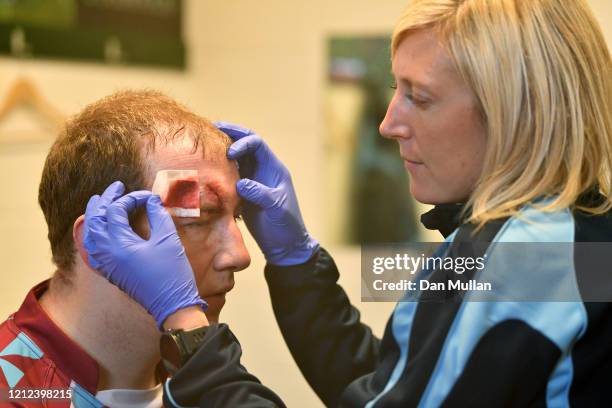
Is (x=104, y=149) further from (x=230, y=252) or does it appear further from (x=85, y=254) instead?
(x=230, y=252)

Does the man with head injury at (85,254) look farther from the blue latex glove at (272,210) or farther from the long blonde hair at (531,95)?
the long blonde hair at (531,95)

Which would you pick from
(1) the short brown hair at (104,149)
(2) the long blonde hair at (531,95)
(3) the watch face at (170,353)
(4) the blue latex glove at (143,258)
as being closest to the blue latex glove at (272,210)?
(1) the short brown hair at (104,149)

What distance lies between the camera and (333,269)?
1690 millimetres

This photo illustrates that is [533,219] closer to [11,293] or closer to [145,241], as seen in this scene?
[145,241]

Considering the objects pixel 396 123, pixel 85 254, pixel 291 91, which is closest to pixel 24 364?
pixel 85 254

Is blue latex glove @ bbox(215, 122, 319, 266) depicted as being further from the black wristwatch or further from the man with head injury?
the black wristwatch

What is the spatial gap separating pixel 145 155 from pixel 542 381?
2.72 feet

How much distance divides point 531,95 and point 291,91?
86.5 inches

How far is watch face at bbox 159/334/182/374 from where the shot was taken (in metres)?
1.27

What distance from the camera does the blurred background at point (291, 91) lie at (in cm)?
310

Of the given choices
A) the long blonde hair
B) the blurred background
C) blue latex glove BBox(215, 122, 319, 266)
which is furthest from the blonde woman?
the blurred background

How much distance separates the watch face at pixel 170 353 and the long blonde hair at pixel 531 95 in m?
0.54

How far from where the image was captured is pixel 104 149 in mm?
1475

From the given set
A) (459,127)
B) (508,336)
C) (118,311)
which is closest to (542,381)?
(508,336)
